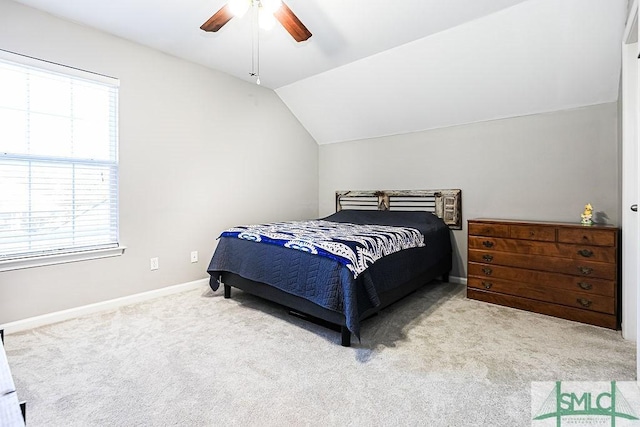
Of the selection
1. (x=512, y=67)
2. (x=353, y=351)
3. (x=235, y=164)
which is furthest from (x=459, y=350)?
(x=235, y=164)

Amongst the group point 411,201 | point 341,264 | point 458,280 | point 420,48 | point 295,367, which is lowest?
point 295,367

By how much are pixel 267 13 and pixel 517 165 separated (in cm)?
280

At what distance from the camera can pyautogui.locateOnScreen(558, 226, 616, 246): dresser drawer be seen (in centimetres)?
241

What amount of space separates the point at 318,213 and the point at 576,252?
333 cm

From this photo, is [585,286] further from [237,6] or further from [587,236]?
[237,6]

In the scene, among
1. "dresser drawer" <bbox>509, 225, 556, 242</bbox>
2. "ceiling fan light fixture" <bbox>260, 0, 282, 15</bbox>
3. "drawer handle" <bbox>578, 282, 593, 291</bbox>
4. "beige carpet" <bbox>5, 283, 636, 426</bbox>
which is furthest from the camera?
"dresser drawer" <bbox>509, 225, 556, 242</bbox>

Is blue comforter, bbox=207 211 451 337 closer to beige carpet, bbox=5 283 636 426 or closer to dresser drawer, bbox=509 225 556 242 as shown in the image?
beige carpet, bbox=5 283 636 426

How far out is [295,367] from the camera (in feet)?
6.17

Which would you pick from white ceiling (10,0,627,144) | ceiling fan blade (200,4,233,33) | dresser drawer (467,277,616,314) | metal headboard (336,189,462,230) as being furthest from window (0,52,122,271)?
dresser drawer (467,277,616,314)

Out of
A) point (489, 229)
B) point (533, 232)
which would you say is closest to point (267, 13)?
point (489, 229)

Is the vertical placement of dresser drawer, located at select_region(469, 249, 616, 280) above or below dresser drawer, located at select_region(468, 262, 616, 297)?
above

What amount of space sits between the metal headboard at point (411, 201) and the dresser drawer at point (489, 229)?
609mm

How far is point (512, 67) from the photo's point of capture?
9.55 feet

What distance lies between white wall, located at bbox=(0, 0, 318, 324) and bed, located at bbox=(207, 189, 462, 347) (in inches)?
26.2
